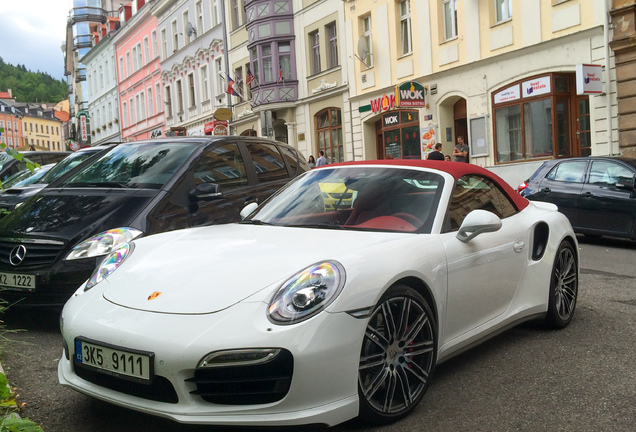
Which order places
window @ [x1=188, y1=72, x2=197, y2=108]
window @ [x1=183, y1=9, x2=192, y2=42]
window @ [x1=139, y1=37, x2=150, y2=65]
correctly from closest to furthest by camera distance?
window @ [x1=183, y1=9, x2=192, y2=42]
window @ [x1=188, y1=72, x2=197, y2=108]
window @ [x1=139, y1=37, x2=150, y2=65]

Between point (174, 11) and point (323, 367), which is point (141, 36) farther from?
point (323, 367)

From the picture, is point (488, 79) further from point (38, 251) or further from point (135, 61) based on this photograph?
point (135, 61)

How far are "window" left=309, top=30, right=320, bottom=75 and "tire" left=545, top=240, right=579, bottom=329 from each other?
82.4 ft

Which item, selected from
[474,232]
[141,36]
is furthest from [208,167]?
[141,36]

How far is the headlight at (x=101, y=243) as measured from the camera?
5102 millimetres

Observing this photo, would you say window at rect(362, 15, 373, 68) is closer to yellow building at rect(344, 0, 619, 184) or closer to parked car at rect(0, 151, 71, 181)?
yellow building at rect(344, 0, 619, 184)

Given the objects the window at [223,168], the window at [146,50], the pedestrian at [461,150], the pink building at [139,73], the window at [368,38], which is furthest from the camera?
the window at [146,50]

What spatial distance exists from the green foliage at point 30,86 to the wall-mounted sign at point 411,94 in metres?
143

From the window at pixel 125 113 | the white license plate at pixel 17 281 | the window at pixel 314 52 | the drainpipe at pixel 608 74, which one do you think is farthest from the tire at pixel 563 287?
the window at pixel 125 113

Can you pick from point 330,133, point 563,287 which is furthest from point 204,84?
point 563,287

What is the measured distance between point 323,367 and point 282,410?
0.82ft

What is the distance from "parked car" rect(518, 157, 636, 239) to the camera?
1060cm

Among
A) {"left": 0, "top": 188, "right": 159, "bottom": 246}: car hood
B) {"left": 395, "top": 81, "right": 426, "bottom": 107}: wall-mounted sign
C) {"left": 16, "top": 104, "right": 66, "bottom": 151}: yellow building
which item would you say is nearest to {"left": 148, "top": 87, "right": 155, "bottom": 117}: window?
{"left": 395, "top": 81, "right": 426, "bottom": 107}: wall-mounted sign

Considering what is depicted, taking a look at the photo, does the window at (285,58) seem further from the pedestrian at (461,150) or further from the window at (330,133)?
the pedestrian at (461,150)
